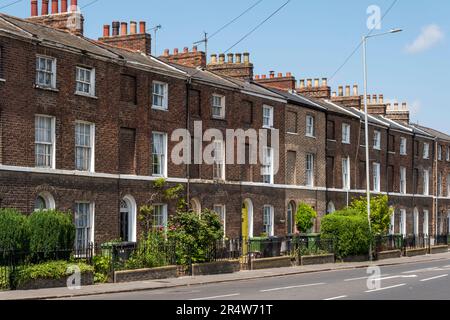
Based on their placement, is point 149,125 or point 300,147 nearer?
point 149,125

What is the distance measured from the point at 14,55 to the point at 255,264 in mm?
14206

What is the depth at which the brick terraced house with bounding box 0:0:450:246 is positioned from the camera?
97.5ft

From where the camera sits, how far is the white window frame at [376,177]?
57.5 m

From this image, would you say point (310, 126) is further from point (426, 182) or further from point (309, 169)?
point (426, 182)

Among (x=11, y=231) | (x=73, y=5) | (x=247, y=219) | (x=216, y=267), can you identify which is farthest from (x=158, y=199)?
(x=11, y=231)

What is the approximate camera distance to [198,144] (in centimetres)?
3856

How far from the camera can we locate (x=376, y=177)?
57.8 m

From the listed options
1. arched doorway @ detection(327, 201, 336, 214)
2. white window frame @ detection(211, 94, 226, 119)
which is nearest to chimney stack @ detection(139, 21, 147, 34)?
white window frame @ detection(211, 94, 226, 119)

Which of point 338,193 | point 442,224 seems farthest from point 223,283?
point 442,224

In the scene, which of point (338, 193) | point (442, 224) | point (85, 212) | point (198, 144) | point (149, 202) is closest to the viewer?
point (85, 212)

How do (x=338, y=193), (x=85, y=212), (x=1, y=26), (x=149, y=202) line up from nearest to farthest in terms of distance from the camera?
(x=1, y=26), (x=85, y=212), (x=149, y=202), (x=338, y=193)

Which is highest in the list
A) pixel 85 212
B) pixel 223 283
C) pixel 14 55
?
pixel 14 55

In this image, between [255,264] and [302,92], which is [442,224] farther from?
[255,264]

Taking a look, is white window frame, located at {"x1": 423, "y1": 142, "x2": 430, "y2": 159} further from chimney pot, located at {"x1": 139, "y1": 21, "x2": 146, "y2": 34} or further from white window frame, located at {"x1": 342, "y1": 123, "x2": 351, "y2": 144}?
chimney pot, located at {"x1": 139, "y1": 21, "x2": 146, "y2": 34}
